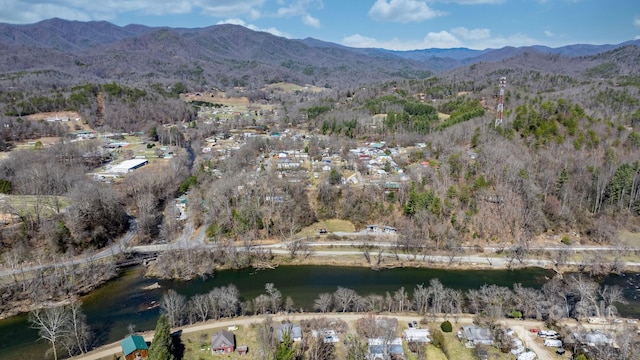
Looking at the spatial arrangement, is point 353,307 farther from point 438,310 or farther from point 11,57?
point 11,57

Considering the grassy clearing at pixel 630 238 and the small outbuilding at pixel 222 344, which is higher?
the grassy clearing at pixel 630 238

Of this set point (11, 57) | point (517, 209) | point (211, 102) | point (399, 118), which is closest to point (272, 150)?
point (399, 118)

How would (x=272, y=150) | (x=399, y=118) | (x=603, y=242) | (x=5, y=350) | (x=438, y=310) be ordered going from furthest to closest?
(x=399, y=118) → (x=272, y=150) → (x=603, y=242) → (x=438, y=310) → (x=5, y=350)

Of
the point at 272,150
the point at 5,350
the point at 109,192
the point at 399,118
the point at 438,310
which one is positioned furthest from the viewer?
the point at 399,118

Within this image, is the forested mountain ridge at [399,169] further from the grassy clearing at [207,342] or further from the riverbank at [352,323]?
the grassy clearing at [207,342]

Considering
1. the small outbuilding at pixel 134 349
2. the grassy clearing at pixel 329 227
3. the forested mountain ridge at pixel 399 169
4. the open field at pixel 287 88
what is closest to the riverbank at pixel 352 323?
the small outbuilding at pixel 134 349

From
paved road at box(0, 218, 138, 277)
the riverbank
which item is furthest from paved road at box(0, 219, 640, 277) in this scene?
the riverbank
